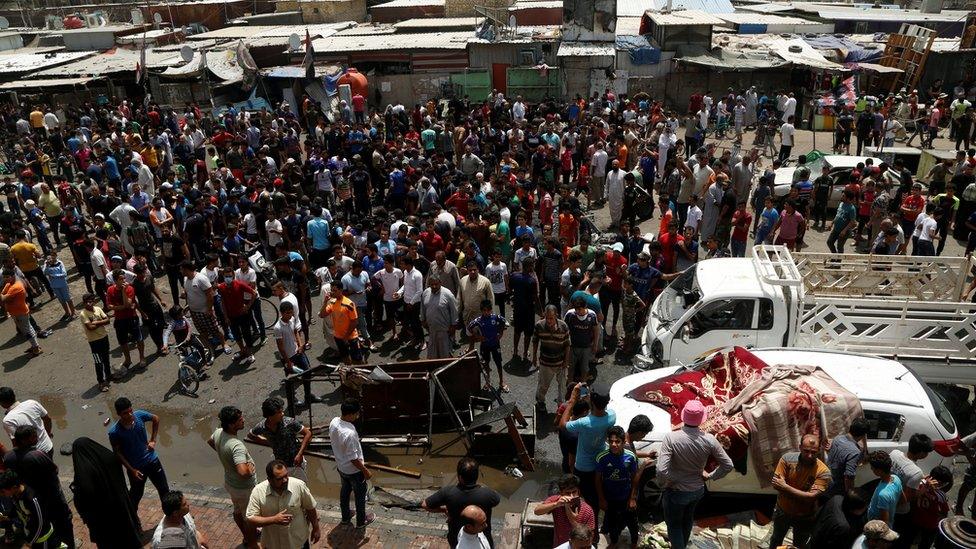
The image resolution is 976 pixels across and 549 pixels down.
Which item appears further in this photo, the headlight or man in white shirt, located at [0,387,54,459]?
the headlight

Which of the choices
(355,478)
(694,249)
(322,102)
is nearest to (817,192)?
(694,249)

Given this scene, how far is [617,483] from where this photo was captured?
20.4 ft

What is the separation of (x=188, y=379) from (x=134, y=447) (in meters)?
3.44

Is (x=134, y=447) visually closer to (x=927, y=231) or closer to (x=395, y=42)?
(x=927, y=231)

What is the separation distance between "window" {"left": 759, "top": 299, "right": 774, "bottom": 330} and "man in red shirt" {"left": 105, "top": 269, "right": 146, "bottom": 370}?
9.11 m

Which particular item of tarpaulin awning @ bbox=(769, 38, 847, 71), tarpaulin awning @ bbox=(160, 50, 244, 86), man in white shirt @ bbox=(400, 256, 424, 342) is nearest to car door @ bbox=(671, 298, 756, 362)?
man in white shirt @ bbox=(400, 256, 424, 342)

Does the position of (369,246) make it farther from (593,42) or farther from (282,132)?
(593,42)

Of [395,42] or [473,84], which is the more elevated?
[395,42]

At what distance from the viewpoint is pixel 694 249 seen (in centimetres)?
1136

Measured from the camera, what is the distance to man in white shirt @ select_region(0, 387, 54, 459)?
708cm

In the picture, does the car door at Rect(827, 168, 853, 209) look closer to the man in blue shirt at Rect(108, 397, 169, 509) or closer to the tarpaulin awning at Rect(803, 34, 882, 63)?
the tarpaulin awning at Rect(803, 34, 882, 63)

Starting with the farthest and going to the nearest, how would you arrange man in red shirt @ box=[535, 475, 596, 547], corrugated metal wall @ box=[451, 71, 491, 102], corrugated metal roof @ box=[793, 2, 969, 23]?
corrugated metal roof @ box=[793, 2, 969, 23] → corrugated metal wall @ box=[451, 71, 491, 102] → man in red shirt @ box=[535, 475, 596, 547]

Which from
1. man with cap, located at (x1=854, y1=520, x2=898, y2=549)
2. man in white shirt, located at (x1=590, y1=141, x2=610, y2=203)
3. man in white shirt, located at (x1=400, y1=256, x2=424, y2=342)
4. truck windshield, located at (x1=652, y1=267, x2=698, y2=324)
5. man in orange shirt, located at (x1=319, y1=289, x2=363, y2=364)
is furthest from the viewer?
man in white shirt, located at (x1=590, y1=141, x2=610, y2=203)

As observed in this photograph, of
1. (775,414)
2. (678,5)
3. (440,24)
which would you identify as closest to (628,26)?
(678,5)
